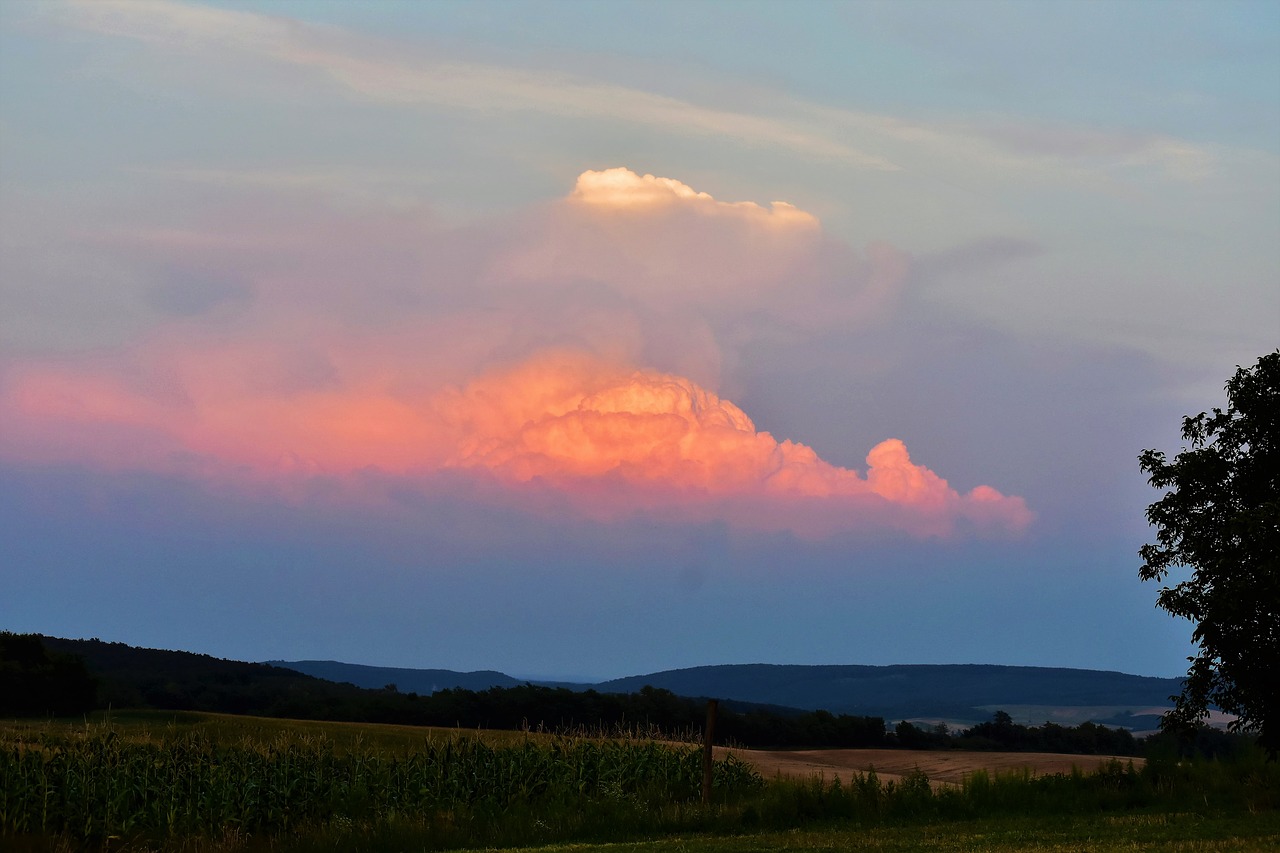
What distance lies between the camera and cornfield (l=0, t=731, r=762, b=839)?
33.4m

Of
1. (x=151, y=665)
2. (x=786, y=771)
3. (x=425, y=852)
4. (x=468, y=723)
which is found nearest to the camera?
(x=425, y=852)

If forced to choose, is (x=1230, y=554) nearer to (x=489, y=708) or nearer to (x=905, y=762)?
(x=905, y=762)

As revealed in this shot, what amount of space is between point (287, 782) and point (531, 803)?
6.44 m

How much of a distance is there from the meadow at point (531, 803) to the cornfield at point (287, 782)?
2.5 inches

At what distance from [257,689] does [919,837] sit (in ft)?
360

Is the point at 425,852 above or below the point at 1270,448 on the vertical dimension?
below

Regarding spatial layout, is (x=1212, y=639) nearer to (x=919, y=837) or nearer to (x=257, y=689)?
(x=919, y=837)

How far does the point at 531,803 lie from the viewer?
118 ft

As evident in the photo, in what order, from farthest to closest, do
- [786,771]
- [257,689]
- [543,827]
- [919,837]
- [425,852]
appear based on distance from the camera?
[257,689], [786,771], [543,827], [425,852], [919,837]

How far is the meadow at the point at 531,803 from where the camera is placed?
98.1ft

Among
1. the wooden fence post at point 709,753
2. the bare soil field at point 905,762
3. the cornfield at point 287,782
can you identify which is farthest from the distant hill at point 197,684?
the wooden fence post at point 709,753

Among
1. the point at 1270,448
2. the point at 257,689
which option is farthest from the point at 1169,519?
the point at 257,689

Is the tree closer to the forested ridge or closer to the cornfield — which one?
the cornfield

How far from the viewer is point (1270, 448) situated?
31422mm
